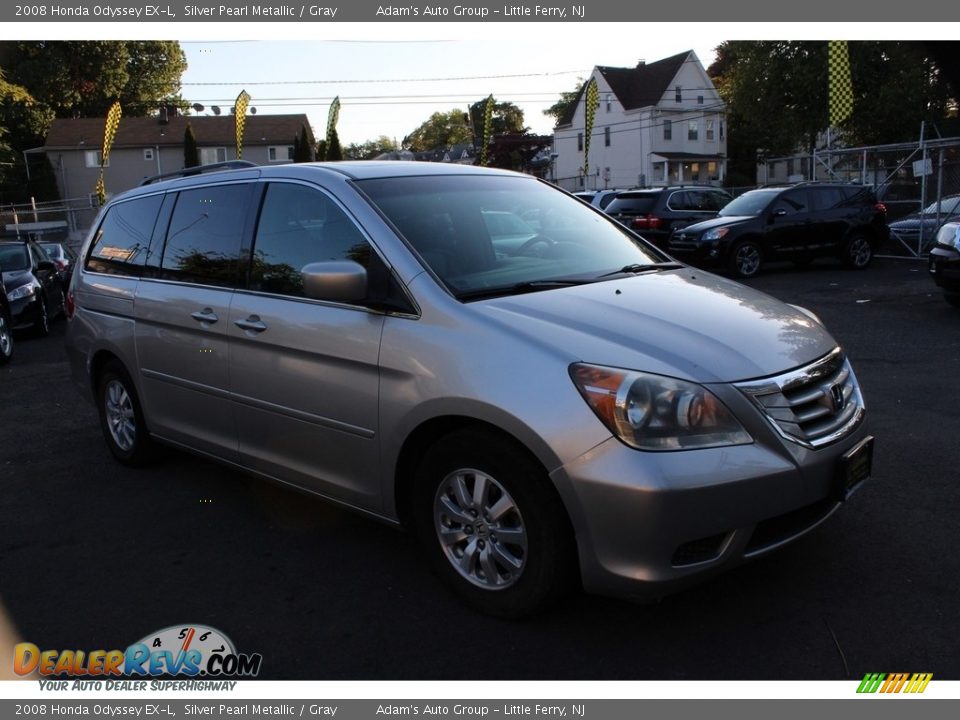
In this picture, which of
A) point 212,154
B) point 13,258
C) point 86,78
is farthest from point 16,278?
point 86,78

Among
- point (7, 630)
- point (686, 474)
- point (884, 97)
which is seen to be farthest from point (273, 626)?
point (884, 97)

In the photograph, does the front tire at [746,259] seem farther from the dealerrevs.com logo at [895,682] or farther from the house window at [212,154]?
the house window at [212,154]

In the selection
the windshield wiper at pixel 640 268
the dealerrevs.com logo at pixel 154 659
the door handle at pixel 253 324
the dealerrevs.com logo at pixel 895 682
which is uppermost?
the windshield wiper at pixel 640 268

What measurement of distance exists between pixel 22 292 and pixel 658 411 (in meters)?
11.5

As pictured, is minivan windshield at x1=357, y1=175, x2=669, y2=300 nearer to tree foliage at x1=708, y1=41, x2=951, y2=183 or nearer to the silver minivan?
the silver minivan

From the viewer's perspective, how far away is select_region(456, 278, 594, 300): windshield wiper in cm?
354

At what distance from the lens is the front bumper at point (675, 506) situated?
9.39ft

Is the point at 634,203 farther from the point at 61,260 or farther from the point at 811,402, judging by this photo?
the point at 811,402

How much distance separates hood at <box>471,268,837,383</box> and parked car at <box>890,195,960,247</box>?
14589 mm

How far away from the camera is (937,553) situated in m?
3.81

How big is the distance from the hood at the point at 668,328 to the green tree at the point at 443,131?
124 metres

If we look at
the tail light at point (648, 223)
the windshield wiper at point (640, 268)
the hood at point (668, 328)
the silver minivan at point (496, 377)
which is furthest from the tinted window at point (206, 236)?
the tail light at point (648, 223)

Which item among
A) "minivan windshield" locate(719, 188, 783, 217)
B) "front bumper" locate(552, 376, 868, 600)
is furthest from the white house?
"front bumper" locate(552, 376, 868, 600)

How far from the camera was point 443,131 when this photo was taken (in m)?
129
